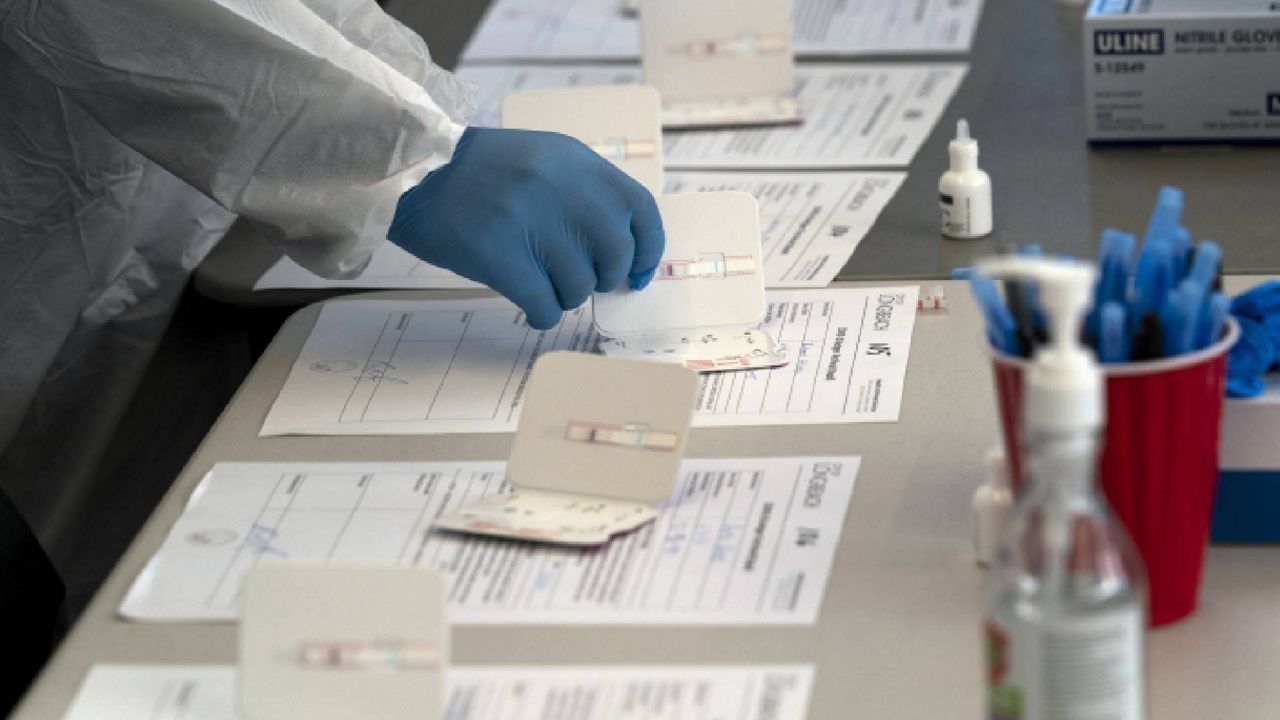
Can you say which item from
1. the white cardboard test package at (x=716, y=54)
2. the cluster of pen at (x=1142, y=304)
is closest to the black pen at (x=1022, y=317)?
the cluster of pen at (x=1142, y=304)

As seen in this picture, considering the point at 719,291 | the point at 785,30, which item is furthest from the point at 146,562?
the point at 785,30

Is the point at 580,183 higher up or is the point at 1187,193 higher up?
the point at 580,183

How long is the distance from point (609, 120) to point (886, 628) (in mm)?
707

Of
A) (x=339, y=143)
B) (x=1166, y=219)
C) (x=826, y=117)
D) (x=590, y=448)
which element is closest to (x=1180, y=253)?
(x=1166, y=219)

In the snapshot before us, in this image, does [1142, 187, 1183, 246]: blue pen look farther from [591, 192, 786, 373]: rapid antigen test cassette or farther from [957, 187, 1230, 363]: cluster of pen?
[591, 192, 786, 373]: rapid antigen test cassette

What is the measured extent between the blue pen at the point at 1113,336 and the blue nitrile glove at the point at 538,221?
462mm

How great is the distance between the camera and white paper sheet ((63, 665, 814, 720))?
790 millimetres

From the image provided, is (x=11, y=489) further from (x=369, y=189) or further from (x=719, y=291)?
(x=719, y=291)

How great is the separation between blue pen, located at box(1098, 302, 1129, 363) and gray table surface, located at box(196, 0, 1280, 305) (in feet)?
1.41

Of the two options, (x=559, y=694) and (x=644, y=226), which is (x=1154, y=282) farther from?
(x=644, y=226)

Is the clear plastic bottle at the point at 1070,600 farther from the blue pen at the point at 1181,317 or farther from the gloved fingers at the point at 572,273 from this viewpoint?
the gloved fingers at the point at 572,273

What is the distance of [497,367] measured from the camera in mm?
1218

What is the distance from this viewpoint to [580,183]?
1199 mm

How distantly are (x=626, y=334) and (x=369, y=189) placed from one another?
0.21m
